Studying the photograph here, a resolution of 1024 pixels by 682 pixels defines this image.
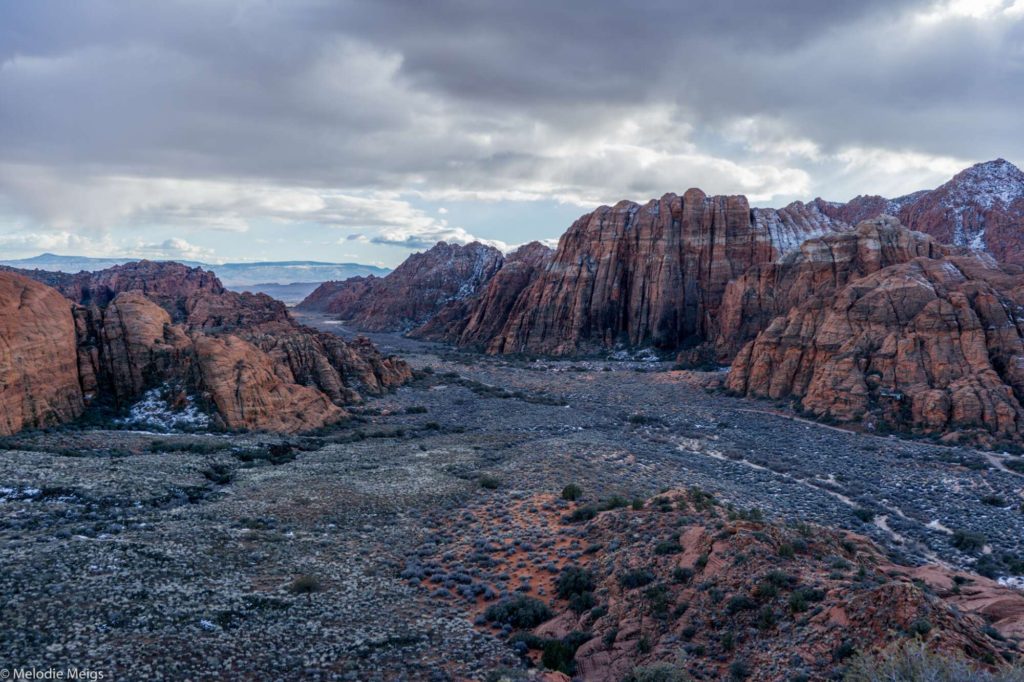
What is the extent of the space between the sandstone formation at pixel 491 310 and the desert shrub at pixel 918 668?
2968 inches

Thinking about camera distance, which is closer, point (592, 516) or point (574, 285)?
point (592, 516)

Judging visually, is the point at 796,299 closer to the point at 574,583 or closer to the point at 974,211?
the point at 574,583

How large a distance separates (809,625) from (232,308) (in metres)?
63.1

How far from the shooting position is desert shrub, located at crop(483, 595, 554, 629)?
42.5ft

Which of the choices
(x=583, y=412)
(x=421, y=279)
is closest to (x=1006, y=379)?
(x=583, y=412)

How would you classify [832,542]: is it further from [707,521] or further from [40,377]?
[40,377]

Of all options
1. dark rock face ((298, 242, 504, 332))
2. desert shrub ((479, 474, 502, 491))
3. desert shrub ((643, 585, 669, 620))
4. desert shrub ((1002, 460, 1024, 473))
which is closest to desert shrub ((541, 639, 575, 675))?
desert shrub ((643, 585, 669, 620))

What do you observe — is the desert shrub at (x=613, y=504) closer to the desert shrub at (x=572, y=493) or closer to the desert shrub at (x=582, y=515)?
the desert shrub at (x=582, y=515)

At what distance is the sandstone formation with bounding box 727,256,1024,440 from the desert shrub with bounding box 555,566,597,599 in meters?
27.6

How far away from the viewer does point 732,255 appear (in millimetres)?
71812

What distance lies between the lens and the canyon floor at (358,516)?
11047mm

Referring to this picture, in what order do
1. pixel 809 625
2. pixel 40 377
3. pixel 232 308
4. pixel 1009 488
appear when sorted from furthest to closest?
1. pixel 232 308
2. pixel 40 377
3. pixel 1009 488
4. pixel 809 625

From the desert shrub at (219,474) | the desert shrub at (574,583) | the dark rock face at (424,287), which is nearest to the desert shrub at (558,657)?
the desert shrub at (574,583)

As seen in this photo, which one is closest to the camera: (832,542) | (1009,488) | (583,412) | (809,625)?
(809,625)
